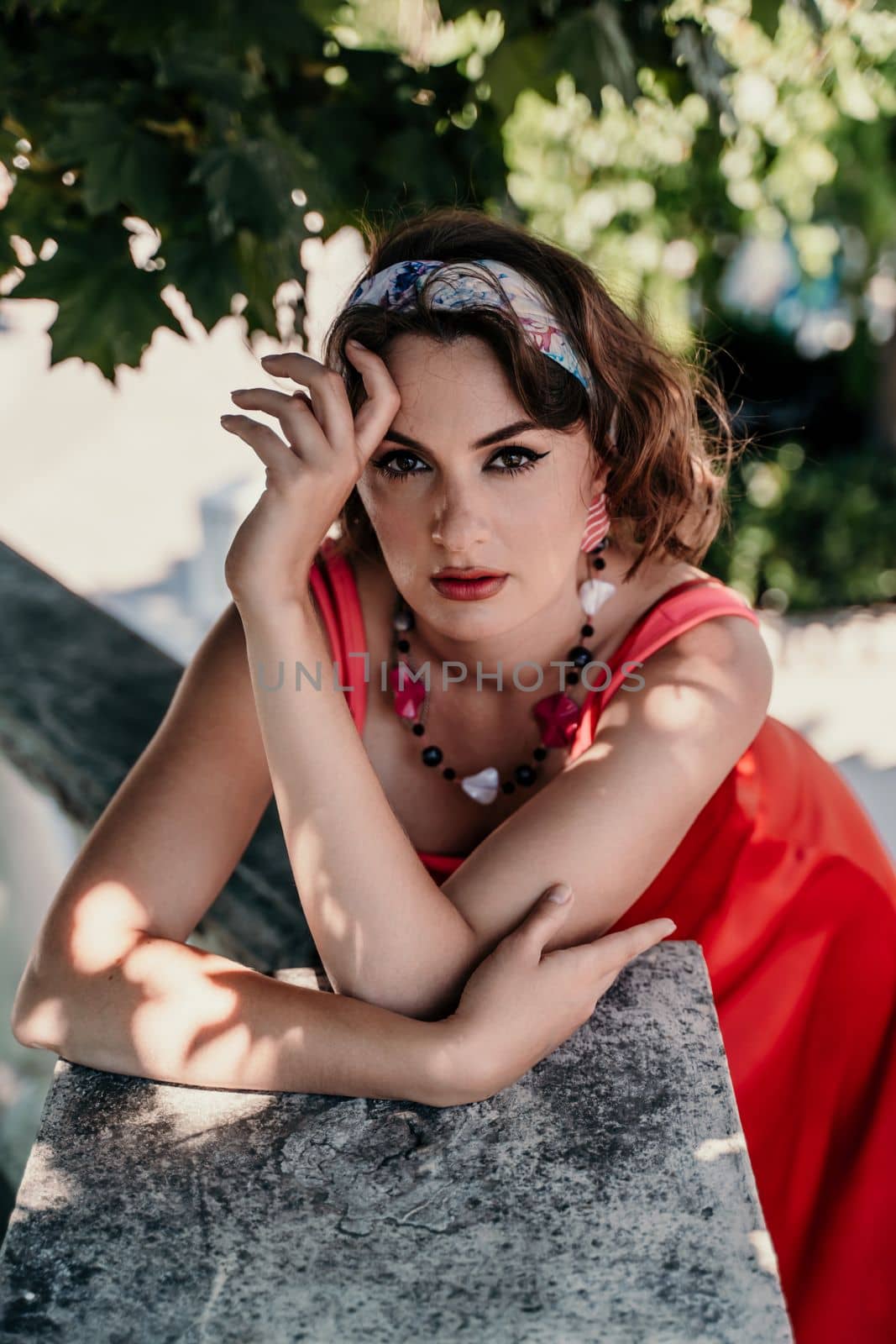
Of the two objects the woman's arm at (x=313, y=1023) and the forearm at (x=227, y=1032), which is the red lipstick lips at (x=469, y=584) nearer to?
the woman's arm at (x=313, y=1023)

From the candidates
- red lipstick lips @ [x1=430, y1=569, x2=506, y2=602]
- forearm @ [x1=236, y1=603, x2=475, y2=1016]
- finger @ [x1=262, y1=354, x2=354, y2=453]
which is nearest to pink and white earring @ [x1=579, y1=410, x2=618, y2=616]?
red lipstick lips @ [x1=430, y1=569, x2=506, y2=602]

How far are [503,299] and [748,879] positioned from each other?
1037 millimetres

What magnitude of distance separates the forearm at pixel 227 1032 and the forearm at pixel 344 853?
0.24 ft

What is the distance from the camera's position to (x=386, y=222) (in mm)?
2543

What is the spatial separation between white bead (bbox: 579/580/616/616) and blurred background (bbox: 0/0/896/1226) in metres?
0.50

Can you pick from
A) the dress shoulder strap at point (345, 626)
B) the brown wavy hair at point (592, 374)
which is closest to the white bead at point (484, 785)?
the dress shoulder strap at point (345, 626)

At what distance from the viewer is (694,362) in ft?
7.94

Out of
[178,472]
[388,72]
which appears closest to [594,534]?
[388,72]

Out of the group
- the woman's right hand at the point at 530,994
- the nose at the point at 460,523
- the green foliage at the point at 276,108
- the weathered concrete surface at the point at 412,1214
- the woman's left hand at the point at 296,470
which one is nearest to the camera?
the weathered concrete surface at the point at 412,1214

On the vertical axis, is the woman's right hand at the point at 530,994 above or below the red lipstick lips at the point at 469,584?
below

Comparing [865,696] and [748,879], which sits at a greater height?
[748,879]

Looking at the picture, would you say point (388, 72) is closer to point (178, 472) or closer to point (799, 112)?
point (799, 112)

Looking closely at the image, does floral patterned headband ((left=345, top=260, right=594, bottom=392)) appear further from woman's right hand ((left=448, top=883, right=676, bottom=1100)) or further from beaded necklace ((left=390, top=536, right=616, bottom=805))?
woman's right hand ((left=448, top=883, right=676, bottom=1100))

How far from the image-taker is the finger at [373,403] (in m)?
1.82
